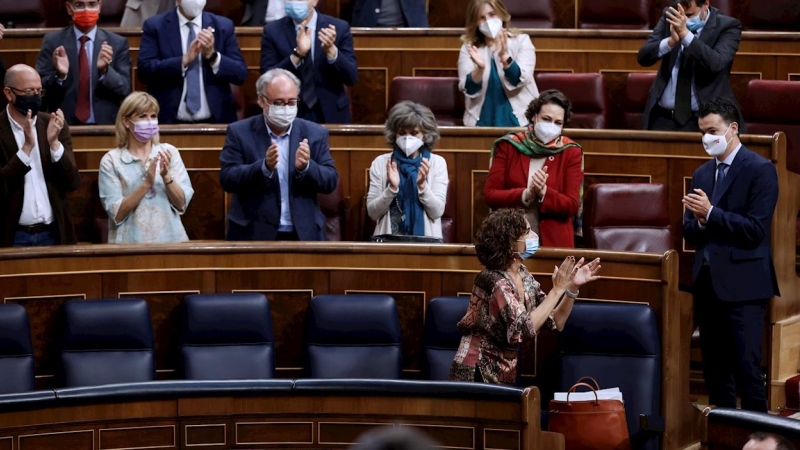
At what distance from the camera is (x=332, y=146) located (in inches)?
193

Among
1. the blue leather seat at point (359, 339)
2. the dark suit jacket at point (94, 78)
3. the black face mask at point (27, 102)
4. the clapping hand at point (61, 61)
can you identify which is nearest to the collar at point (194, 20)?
the dark suit jacket at point (94, 78)

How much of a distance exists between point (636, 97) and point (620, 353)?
209 cm

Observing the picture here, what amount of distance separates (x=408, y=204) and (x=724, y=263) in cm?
104

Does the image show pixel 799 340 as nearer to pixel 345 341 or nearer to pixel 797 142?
pixel 797 142

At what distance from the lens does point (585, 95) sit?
5.45 metres

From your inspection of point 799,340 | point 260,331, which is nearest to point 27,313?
point 260,331

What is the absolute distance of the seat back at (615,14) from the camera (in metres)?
6.23

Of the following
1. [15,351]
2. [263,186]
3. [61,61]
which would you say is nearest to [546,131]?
[263,186]

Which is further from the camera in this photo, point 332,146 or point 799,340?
point 332,146

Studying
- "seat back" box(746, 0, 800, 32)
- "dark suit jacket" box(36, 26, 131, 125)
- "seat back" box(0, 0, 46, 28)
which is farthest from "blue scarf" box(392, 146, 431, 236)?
"seat back" box(0, 0, 46, 28)

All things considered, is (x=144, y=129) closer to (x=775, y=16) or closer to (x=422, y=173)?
(x=422, y=173)

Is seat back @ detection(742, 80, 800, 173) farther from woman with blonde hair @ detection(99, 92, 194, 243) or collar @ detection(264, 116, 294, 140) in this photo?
woman with blonde hair @ detection(99, 92, 194, 243)

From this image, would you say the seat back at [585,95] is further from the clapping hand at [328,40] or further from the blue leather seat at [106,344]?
the blue leather seat at [106,344]

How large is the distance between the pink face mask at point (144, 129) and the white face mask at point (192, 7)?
2.94 feet
